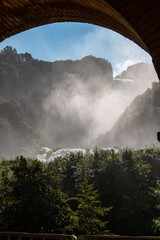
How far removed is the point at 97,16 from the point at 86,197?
389 inches

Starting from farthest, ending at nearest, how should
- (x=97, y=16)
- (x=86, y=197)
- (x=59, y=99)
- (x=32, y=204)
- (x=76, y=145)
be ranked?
(x=59, y=99) → (x=76, y=145) → (x=86, y=197) → (x=32, y=204) → (x=97, y=16)

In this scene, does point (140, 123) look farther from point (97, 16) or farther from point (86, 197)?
point (97, 16)

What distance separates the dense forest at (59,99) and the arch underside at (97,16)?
286ft

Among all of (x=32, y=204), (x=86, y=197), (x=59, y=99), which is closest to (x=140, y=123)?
(x=86, y=197)

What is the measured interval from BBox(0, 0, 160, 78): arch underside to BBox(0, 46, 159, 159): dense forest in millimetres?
87128

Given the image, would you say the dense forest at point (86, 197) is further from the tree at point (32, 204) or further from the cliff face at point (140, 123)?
the cliff face at point (140, 123)

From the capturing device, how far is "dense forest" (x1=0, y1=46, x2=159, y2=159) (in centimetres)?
9306

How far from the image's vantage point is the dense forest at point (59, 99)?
9306cm

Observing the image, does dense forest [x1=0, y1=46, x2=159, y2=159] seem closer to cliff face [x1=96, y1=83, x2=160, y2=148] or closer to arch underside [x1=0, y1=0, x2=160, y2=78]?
cliff face [x1=96, y1=83, x2=160, y2=148]

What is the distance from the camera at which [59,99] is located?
11212 cm

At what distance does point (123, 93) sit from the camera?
11719cm

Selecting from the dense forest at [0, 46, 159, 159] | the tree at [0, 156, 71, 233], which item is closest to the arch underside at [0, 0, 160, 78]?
the tree at [0, 156, 71, 233]

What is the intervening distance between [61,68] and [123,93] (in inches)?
1721

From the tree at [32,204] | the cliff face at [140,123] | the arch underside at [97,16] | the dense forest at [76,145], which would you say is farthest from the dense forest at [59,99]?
the arch underside at [97,16]
